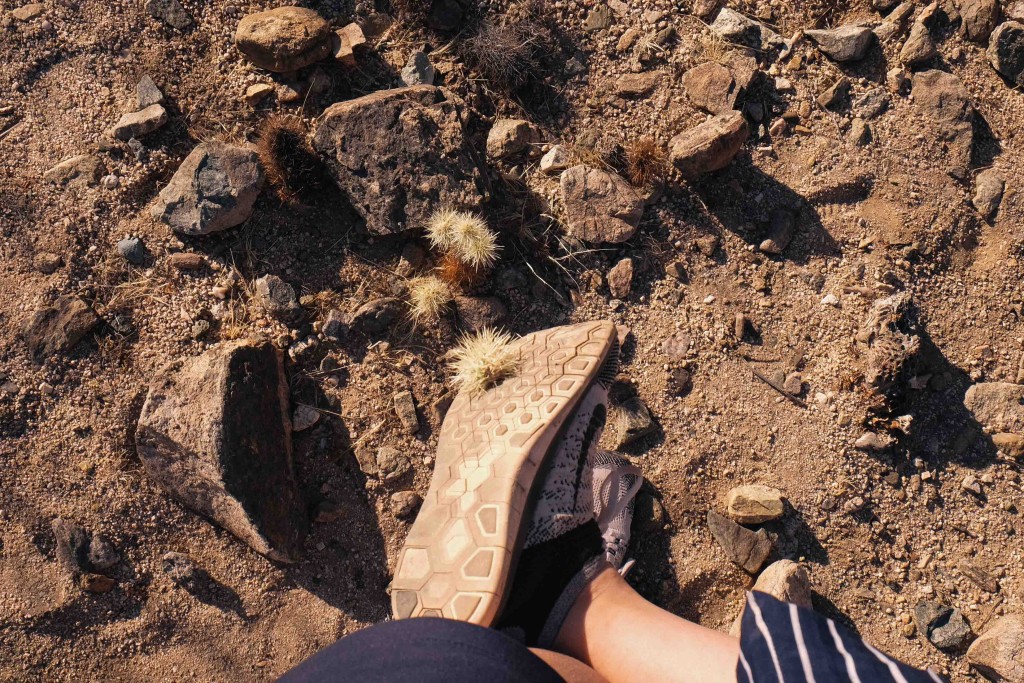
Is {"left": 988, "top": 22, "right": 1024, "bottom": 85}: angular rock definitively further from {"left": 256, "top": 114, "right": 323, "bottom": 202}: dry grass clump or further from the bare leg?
{"left": 256, "top": 114, "right": 323, "bottom": 202}: dry grass clump

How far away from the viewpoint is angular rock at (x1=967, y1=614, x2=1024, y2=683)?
2775mm

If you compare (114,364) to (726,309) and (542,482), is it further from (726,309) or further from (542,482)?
(726,309)

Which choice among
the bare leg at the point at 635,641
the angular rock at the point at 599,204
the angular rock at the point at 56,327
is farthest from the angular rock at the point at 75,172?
the bare leg at the point at 635,641

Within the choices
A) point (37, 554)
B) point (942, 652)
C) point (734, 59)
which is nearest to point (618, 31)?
point (734, 59)

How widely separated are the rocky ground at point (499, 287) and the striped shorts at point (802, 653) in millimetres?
870

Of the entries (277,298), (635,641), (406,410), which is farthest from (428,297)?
(635,641)

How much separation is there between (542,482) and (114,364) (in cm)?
183

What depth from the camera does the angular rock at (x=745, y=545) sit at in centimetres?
286

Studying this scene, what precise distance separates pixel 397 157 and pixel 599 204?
86 centimetres

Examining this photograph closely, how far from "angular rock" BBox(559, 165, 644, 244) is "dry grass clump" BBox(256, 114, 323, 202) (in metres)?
1.05

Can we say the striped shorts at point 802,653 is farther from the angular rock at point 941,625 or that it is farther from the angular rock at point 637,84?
the angular rock at point 637,84

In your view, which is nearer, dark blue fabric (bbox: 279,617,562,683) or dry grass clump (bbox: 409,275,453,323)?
dark blue fabric (bbox: 279,617,562,683)

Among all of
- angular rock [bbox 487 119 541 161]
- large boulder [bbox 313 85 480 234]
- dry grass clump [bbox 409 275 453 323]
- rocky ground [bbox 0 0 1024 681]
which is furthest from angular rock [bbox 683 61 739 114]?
dry grass clump [bbox 409 275 453 323]

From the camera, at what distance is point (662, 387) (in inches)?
116
